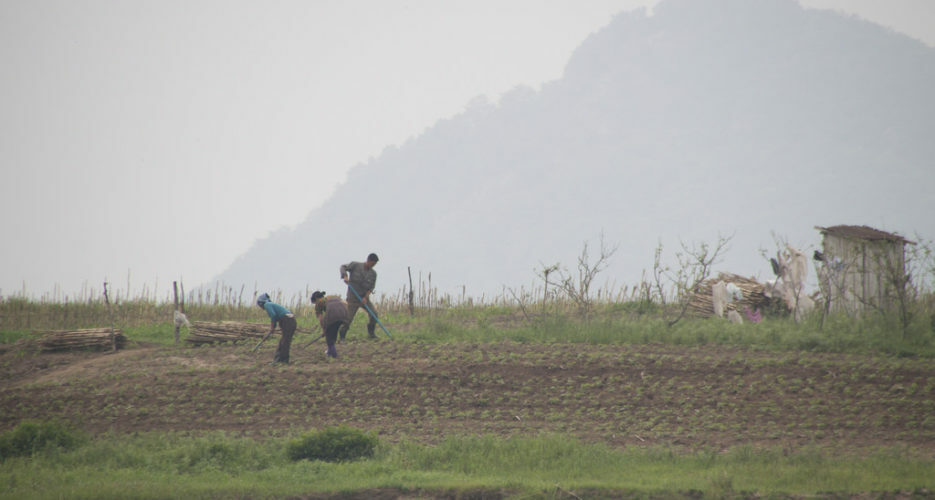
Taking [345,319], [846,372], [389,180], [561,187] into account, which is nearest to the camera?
[846,372]

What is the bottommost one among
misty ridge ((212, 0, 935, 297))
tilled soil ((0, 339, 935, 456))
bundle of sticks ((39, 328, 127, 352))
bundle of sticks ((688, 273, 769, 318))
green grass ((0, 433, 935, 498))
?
green grass ((0, 433, 935, 498))

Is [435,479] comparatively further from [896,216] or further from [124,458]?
[896,216]

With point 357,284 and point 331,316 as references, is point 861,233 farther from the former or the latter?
point 331,316

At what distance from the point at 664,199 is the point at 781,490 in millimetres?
158514

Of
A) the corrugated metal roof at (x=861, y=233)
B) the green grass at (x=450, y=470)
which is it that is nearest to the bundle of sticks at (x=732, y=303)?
the corrugated metal roof at (x=861, y=233)

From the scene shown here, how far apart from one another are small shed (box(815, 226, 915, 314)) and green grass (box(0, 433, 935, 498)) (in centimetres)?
882

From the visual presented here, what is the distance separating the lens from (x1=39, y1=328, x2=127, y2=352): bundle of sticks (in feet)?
61.3

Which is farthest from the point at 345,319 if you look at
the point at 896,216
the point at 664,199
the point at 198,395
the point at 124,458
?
the point at 664,199

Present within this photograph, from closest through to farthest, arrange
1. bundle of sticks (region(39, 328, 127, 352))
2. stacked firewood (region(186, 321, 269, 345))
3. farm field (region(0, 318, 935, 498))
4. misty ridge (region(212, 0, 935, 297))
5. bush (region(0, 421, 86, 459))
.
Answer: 1. farm field (region(0, 318, 935, 498))
2. bush (region(0, 421, 86, 459))
3. stacked firewood (region(186, 321, 269, 345))
4. bundle of sticks (region(39, 328, 127, 352))
5. misty ridge (region(212, 0, 935, 297))

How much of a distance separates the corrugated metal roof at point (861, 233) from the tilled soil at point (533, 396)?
4.54 metres

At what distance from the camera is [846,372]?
13.3 m

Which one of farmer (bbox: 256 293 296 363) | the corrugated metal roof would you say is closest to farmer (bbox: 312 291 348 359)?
farmer (bbox: 256 293 296 363)

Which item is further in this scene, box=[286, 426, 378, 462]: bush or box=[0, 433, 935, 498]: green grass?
box=[286, 426, 378, 462]: bush

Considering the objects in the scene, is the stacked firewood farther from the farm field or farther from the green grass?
the green grass
